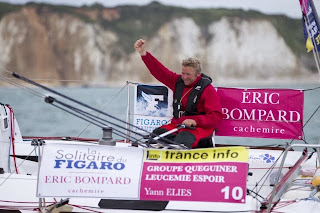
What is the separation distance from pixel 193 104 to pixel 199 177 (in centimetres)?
122

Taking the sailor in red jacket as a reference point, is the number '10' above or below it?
below

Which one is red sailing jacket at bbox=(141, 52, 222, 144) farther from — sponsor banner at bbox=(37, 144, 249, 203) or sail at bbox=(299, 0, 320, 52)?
sail at bbox=(299, 0, 320, 52)

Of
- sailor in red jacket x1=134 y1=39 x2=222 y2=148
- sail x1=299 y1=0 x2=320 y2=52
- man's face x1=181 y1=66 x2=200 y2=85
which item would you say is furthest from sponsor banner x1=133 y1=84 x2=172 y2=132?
sail x1=299 y1=0 x2=320 y2=52

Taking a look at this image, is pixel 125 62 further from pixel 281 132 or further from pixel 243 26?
pixel 281 132

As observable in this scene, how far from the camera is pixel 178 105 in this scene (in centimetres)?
448

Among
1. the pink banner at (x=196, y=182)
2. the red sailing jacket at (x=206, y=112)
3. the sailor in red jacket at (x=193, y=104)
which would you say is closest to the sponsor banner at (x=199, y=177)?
the pink banner at (x=196, y=182)

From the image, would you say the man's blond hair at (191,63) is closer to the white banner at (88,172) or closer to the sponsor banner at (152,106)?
the sponsor banner at (152,106)

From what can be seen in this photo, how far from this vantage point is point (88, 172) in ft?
10.8

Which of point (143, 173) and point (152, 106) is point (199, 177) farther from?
point (152, 106)

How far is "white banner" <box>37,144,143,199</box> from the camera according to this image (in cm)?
325

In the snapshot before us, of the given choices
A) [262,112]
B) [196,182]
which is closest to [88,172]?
[196,182]

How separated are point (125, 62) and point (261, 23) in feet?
43.1

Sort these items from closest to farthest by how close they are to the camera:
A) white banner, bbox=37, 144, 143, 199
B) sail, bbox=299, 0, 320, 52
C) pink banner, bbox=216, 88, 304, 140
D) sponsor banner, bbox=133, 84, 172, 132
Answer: white banner, bbox=37, 144, 143, 199 < sail, bbox=299, 0, 320, 52 < pink banner, bbox=216, 88, 304, 140 < sponsor banner, bbox=133, 84, 172, 132

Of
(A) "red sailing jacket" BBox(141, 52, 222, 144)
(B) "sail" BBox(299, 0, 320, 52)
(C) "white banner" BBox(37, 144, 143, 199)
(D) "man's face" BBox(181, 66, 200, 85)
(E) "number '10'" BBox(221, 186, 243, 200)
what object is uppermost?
(B) "sail" BBox(299, 0, 320, 52)
